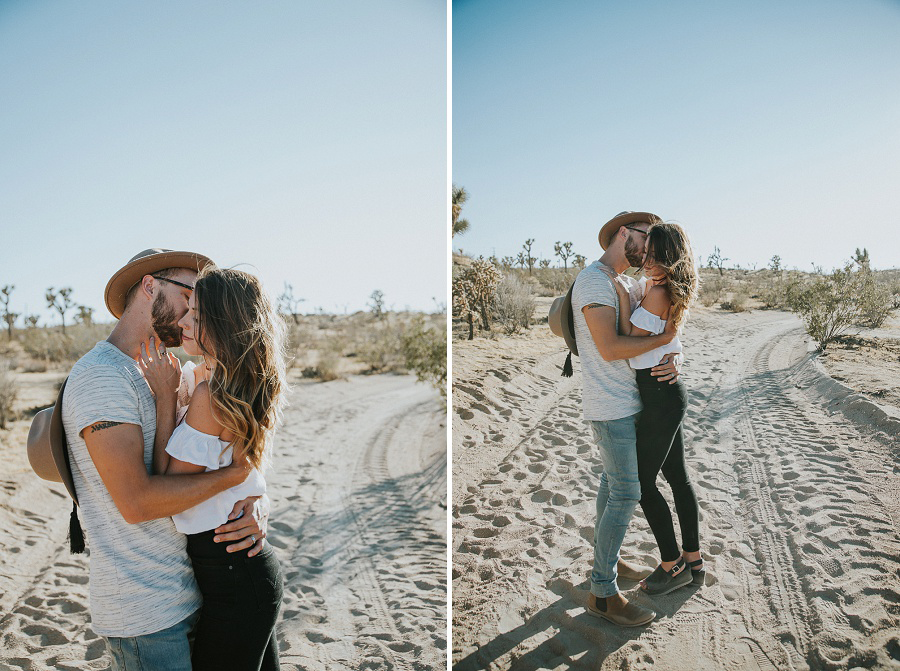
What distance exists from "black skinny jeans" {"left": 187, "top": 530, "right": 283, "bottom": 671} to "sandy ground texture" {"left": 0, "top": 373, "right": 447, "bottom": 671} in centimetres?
170

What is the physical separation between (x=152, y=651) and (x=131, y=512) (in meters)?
0.37

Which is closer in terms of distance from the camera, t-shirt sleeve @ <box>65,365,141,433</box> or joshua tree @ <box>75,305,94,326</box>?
t-shirt sleeve @ <box>65,365,141,433</box>

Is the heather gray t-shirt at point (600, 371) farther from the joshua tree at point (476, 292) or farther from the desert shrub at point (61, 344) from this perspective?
the desert shrub at point (61, 344)

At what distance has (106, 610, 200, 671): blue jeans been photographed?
144cm

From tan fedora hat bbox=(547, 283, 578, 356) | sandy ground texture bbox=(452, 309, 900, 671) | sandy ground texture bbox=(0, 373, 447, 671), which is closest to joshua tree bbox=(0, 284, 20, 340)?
sandy ground texture bbox=(0, 373, 447, 671)

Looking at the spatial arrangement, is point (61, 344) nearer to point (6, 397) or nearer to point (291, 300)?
point (6, 397)

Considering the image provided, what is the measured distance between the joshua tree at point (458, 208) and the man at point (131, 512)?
5679 mm

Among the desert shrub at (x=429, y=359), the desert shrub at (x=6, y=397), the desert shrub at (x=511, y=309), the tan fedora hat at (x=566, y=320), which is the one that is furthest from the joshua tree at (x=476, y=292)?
the desert shrub at (x=6, y=397)

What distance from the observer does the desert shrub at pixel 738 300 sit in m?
4.36

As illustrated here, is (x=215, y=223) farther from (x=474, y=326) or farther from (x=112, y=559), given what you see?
(x=112, y=559)

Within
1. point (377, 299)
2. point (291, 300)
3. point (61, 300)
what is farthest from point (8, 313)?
point (377, 299)

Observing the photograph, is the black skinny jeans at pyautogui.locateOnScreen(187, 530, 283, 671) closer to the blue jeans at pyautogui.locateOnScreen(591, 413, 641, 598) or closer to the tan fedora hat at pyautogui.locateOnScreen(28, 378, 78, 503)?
the tan fedora hat at pyautogui.locateOnScreen(28, 378, 78, 503)

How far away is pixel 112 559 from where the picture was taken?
1.45 meters

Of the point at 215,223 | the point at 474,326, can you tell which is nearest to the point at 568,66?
the point at 474,326
